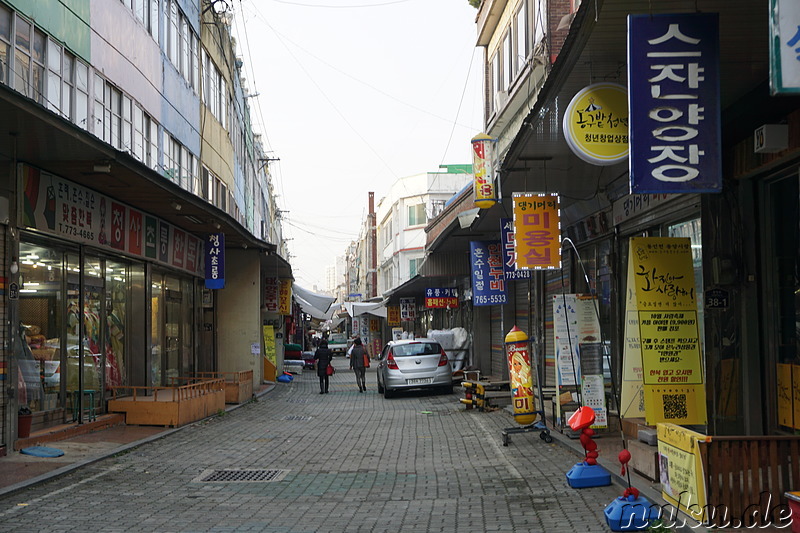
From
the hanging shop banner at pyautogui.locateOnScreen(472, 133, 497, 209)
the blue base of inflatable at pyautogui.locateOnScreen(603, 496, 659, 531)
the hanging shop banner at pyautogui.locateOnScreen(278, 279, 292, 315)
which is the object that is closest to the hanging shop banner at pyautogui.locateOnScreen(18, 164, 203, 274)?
the hanging shop banner at pyautogui.locateOnScreen(472, 133, 497, 209)

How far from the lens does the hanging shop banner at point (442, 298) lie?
33.7m

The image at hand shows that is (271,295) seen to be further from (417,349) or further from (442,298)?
(417,349)

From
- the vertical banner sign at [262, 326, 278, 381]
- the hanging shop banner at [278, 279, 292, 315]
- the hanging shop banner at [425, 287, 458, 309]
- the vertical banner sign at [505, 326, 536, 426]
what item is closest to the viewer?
the vertical banner sign at [505, 326, 536, 426]

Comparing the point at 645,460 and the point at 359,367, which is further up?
the point at 645,460

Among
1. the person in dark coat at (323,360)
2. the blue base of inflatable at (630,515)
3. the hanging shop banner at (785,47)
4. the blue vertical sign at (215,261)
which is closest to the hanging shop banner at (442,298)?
the person in dark coat at (323,360)

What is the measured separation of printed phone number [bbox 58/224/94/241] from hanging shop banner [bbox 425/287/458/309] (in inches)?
800

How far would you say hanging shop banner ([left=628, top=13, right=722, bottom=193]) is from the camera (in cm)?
657

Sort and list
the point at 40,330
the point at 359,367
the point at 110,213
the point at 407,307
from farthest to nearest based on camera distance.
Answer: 1. the point at 407,307
2. the point at 359,367
3. the point at 110,213
4. the point at 40,330

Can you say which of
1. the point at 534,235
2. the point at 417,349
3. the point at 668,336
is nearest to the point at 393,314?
the point at 417,349

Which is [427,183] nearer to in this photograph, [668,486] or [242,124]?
[242,124]

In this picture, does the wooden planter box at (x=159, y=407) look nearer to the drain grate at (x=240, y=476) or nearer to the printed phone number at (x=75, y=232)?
the printed phone number at (x=75, y=232)

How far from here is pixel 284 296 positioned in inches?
1395

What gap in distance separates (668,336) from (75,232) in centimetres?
967

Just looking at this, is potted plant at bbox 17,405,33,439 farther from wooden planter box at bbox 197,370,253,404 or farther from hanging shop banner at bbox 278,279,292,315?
hanging shop banner at bbox 278,279,292,315
